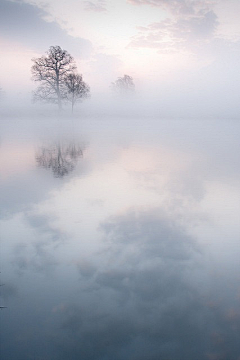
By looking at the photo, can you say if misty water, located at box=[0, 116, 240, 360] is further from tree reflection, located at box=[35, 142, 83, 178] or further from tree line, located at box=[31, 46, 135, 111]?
tree line, located at box=[31, 46, 135, 111]

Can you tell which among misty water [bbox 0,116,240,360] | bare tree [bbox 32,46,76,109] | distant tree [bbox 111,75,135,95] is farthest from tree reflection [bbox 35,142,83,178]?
distant tree [bbox 111,75,135,95]

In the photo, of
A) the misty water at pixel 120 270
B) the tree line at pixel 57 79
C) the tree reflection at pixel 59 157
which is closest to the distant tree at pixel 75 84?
the tree line at pixel 57 79

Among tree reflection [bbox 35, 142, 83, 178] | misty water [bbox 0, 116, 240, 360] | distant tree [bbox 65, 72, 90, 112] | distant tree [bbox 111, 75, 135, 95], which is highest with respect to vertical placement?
distant tree [bbox 111, 75, 135, 95]

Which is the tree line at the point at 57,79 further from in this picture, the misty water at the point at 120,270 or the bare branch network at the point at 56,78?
the misty water at the point at 120,270

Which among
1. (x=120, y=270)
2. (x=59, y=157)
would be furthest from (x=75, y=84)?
(x=120, y=270)

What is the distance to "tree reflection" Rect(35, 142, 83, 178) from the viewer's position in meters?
16.7

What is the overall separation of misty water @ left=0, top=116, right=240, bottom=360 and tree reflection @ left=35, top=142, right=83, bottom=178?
2.89 metres

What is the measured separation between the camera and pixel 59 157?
67.2 feet

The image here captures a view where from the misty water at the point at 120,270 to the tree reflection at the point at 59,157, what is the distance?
9.50 feet

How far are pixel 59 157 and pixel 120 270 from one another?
1579 cm

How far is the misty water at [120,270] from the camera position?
14.0 ft

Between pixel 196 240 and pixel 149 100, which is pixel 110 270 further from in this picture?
pixel 149 100

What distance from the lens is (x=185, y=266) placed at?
635 centimetres

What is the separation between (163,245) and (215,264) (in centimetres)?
155
